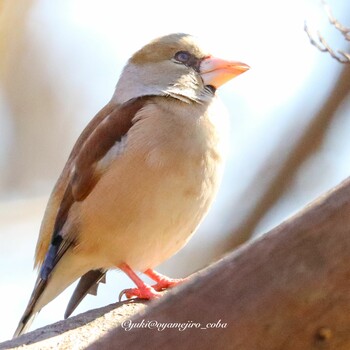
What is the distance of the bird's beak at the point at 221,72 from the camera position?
193 inches

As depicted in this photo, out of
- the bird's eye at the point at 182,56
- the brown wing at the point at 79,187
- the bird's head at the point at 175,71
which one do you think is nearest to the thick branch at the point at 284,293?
the brown wing at the point at 79,187

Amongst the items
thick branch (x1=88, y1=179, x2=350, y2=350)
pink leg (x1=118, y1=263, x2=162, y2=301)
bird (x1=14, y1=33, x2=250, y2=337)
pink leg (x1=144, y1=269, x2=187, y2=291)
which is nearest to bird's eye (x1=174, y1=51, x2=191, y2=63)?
bird (x1=14, y1=33, x2=250, y2=337)

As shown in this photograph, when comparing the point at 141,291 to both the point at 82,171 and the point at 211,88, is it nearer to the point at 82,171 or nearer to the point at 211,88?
the point at 82,171

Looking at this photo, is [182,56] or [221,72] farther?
[182,56]

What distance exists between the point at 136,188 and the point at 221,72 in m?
0.97

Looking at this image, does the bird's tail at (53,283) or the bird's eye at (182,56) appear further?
the bird's eye at (182,56)

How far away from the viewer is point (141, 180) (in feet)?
14.0

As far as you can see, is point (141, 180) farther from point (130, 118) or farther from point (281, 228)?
point (281, 228)

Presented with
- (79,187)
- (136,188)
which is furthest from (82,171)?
(136,188)

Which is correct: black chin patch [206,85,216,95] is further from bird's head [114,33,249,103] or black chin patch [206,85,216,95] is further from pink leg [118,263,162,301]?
pink leg [118,263,162,301]

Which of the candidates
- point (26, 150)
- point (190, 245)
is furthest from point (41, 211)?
point (190, 245)

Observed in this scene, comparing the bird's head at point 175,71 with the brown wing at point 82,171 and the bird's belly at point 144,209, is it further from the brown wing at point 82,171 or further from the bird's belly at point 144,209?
the bird's belly at point 144,209

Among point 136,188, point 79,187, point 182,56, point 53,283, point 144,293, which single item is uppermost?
point 182,56

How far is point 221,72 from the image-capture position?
16.1 feet
